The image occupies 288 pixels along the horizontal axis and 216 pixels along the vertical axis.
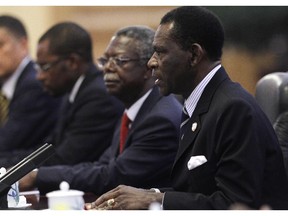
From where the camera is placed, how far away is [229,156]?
3.17m

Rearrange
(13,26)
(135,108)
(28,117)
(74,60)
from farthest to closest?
(13,26), (28,117), (74,60), (135,108)

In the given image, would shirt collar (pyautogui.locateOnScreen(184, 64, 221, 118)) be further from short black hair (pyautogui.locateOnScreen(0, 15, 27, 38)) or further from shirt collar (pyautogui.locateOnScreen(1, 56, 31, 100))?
short black hair (pyautogui.locateOnScreen(0, 15, 27, 38))

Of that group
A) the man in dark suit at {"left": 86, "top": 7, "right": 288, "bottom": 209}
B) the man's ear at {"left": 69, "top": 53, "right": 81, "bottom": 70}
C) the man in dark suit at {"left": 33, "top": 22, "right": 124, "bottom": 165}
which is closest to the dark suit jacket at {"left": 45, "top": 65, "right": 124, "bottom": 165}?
the man in dark suit at {"left": 33, "top": 22, "right": 124, "bottom": 165}

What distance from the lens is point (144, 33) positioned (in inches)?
179

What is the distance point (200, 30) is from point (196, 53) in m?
0.09

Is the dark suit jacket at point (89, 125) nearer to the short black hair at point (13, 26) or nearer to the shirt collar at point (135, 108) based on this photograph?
the shirt collar at point (135, 108)

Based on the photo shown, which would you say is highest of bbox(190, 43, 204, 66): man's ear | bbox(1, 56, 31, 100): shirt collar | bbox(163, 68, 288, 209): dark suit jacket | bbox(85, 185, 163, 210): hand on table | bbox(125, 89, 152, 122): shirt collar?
bbox(190, 43, 204, 66): man's ear

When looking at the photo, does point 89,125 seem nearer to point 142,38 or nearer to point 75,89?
point 75,89

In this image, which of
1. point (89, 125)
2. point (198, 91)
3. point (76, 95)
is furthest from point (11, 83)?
point (198, 91)

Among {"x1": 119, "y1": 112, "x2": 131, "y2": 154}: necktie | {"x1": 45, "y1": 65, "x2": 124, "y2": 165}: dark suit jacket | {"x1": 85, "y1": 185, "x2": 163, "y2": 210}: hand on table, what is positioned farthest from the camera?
{"x1": 45, "y1": 65, "x2": 124, "y2": 165}: dark suit jacket

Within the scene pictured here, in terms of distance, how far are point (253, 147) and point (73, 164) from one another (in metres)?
2.11

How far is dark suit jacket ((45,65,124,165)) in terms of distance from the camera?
5156 millimetres
